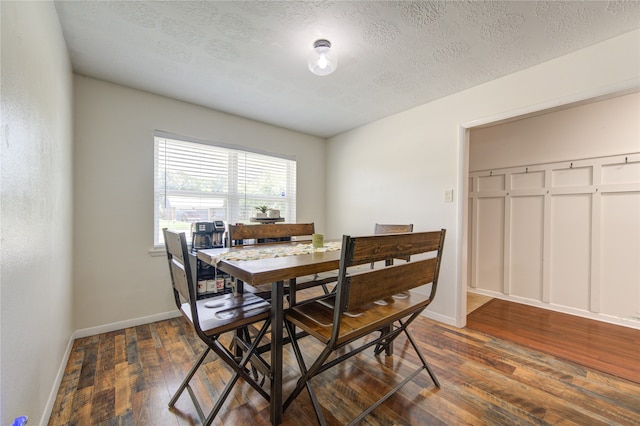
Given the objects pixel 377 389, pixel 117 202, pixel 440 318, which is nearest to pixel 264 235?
pixel 377 389

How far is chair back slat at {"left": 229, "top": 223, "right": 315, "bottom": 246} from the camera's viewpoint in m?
1.96

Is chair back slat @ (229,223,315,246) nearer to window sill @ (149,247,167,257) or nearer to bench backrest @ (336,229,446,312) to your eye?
window sill @ (149,247,167,257)

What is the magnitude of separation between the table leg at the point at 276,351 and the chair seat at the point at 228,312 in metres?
0.12

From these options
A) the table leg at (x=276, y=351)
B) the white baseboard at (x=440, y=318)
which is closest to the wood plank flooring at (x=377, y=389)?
the table leg at (x=276, y=351)

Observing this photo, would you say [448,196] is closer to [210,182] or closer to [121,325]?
[210,182]

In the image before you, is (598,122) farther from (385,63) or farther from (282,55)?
(282,55)

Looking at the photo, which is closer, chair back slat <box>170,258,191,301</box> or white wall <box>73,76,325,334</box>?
chair back slat <box>170,258,191,301</box>

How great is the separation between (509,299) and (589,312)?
0.70m

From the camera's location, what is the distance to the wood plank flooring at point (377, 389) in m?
1.34

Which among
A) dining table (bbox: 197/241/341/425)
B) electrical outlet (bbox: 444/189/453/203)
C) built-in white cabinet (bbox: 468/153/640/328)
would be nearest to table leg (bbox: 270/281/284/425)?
dining table (bbox: 197/241/341/425)

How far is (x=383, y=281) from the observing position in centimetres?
117

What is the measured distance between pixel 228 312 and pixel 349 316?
26.0 inches

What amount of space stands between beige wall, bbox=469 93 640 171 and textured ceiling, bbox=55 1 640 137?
4.41 ft

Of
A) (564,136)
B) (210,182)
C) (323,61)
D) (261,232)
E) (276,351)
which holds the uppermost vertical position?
(323,61)
